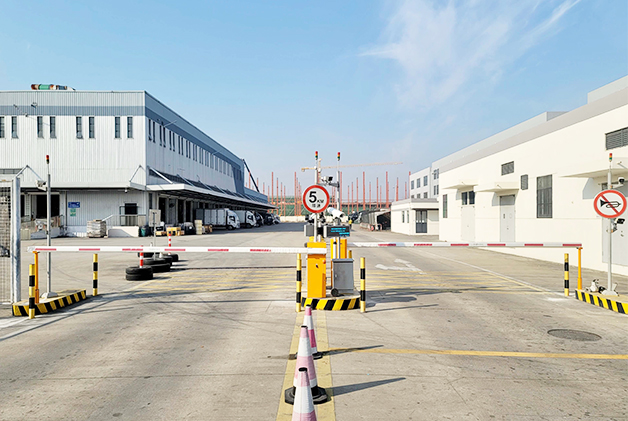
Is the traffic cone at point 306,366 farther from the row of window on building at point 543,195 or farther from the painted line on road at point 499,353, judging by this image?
the row of window on building at point 543,195

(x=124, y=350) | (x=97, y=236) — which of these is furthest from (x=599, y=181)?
(x=97, y=236)

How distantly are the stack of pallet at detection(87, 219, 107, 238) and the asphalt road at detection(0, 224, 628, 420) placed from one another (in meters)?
31.4

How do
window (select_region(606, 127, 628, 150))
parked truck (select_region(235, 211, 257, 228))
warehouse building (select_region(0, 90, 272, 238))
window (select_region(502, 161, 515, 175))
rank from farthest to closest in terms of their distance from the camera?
parked truck (select_region(235, 211, 257, 228)) → warehouse building (select_region(0, 90, 272, 238)) → window (select_region(502, 161, 515, 175)) → window (select_region(606, 127, 628, 150))

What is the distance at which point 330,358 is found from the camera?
614 centimetres

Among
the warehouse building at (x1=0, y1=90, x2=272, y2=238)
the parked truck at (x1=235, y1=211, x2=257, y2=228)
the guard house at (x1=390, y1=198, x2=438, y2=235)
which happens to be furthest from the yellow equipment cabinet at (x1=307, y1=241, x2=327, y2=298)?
the parked truck at (x1=235, y1=211, x2=257, y2=228)

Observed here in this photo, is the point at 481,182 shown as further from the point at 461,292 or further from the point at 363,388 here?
the point at 363,388

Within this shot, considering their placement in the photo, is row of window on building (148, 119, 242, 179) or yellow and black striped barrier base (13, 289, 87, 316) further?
row of window on building (148, 119, 242, 179)

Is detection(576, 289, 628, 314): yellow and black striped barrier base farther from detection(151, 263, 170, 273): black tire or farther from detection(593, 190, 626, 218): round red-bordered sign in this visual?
detection(151, 263, 170, 273): black tire

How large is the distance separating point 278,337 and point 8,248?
6902mm

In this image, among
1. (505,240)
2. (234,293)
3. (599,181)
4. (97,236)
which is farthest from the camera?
(97,236)

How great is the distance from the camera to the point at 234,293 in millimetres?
11438

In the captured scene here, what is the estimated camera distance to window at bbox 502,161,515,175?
955 inches

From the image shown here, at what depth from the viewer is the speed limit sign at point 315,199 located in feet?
31.3

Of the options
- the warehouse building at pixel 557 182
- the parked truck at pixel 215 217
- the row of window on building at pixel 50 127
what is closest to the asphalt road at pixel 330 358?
the warehouse building at pixel 557 182
